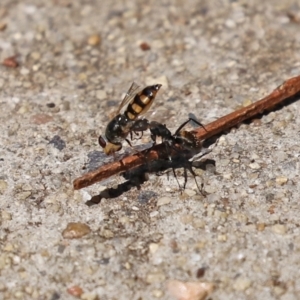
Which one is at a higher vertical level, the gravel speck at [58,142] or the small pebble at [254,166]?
the gravel speck at [58,142]

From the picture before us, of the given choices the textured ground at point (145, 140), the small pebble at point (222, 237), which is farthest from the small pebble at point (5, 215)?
the small pebble at point (222, 237)

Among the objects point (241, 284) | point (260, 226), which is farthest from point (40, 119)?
point (241, 284)

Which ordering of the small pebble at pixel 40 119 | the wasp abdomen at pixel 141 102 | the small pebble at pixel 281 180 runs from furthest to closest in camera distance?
the small pebble at pixel 40 119 → the wasp abdomen at pixel 141 102 → the small pebble at pixel 281 180

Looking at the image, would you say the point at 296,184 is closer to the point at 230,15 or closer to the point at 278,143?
the point at 278,143

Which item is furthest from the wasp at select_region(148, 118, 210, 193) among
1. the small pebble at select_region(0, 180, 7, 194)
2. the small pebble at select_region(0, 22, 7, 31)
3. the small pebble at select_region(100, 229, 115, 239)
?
the small pebble at select_region(0, 22, 7, 31)

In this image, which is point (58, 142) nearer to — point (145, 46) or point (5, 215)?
point (5, 215)

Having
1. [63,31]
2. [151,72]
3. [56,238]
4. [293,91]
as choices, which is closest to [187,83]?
[151,72]

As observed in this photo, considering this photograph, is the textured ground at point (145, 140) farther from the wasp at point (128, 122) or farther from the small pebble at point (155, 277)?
the wasp at point (128, 122)

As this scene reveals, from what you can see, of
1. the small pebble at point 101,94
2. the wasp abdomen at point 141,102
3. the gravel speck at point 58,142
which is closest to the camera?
the wasp abdomen at point 141,102

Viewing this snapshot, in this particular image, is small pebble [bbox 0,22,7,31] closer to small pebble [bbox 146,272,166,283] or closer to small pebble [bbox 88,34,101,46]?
small pebble [bbox 88,34,101,46]
